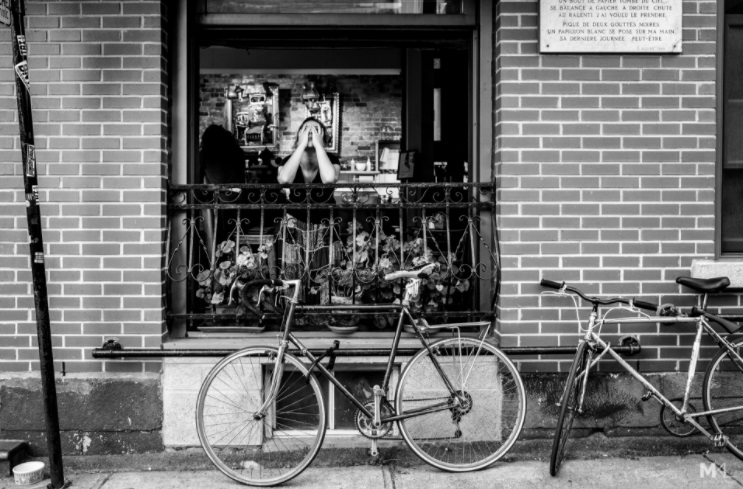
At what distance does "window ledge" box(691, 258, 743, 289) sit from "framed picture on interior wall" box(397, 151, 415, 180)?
2354 mm

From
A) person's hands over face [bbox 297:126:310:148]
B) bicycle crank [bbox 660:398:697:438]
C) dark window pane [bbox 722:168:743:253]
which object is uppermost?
person's hands over face [bbox 297:126:310:148]

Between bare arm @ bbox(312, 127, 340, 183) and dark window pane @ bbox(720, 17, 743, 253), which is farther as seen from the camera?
bare arm @ bbox(312, 127, 340, 183)

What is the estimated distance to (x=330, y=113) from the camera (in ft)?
31.8

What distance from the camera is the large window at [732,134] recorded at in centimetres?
486

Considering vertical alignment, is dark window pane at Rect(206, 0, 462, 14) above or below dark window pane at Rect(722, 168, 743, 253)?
above

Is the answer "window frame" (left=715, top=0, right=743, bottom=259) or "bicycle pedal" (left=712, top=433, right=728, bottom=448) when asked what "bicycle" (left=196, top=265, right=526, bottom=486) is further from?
"window frame" (left=715, top=0, right=743, bottom=259)

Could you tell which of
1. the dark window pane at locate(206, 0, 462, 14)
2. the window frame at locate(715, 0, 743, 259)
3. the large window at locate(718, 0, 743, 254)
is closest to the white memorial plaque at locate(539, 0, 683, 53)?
the window frame at locate(715, 0, 743, 259)

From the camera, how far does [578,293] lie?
430cm

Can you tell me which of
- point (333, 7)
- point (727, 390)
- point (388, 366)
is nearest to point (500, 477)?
point (388, 366)

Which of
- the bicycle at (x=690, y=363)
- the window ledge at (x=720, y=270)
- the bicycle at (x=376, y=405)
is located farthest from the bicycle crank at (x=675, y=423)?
the bicycle at (x=376, y=405)

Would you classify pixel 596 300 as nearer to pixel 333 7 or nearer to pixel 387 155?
pixel 333 7

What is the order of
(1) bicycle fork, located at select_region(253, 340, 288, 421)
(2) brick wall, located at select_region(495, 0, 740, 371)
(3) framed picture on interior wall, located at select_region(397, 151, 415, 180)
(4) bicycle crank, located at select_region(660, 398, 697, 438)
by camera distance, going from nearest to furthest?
(1) bicycle fork, located at select_region(253, 340, 288, 421) → (4) bicycle crank, located at select_region(660, 398, 697, 438) → (2) brick wall, located at select_region(495, 0, 740, 371) → (3) framed picture on interior wall, located at select_region(397, 151, 415, 180)

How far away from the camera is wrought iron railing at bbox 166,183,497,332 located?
15.9ft

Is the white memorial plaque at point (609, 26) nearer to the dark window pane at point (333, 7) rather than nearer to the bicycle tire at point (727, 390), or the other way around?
the dark window pane at point (333, 7)
